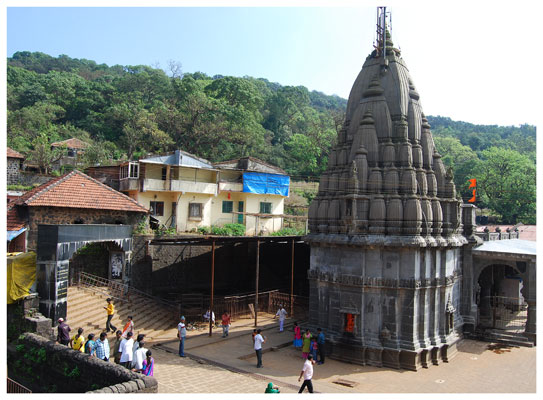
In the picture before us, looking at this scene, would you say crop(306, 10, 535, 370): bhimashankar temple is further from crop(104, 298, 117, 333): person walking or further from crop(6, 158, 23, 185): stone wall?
crop(6, 158, 23, 185): stone wall

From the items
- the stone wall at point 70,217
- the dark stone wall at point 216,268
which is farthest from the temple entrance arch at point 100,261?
the stone wall at point 70,217

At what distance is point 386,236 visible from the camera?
16.2 metres

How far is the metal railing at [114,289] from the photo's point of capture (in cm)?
2058

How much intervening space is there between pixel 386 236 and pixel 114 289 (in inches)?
525

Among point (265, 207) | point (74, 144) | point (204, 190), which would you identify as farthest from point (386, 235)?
point (74, 144)

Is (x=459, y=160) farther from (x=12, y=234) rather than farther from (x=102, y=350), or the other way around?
(x=102, y=350)

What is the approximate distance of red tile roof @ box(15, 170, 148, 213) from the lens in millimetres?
20719

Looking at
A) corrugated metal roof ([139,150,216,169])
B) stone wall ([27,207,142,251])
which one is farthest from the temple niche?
corrugated metal roof ([139,150,216,169])

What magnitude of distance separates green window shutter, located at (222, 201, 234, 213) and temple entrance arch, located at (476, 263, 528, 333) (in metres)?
18.5

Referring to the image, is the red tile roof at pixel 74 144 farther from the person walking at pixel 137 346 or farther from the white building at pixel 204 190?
the person walking at pixel 137 346

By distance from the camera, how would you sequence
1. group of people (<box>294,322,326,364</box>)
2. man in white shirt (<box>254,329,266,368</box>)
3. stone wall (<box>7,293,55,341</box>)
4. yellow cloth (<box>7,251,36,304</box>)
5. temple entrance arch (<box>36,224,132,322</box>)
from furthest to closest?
1. temple entrance arch (<box>36,224,132,322</box>)
2. group of people (<box>294,322,326,364</box>)
3. yellow cloth (<box>7,251,36,304</box>)
4. stone wall (<box>7,293,55,341</box>)
5. man in white shirt (<box>254,329,266,368</box>)

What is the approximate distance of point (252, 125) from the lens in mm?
50062

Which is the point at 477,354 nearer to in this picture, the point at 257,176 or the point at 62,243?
the point at 62,243

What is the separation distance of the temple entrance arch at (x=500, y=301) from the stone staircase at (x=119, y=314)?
46.6 feet
